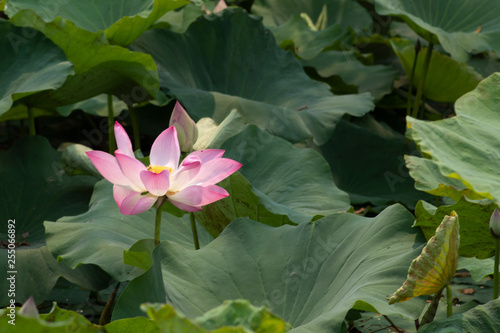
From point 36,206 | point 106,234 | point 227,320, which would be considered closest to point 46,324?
point 227,320

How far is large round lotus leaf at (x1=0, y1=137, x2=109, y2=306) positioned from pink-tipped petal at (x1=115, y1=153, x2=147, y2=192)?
2.14ft

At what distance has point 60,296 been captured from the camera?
174 cm

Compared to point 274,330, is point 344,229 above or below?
below

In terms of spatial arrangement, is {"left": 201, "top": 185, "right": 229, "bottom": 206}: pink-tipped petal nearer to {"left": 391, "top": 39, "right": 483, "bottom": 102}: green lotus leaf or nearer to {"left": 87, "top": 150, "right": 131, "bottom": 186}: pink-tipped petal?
{"left": 87, "top": 150, "right": 131, "bottom": 186}: pink-tipped petal

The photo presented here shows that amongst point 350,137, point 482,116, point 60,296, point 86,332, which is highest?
point 482,116

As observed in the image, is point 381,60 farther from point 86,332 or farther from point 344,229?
point 86,332

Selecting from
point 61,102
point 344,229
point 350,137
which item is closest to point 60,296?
point 61,102

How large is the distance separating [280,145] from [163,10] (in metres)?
0.64

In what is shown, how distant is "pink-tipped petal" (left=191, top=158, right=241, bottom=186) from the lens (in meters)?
1.04

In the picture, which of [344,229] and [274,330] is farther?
[344,229]

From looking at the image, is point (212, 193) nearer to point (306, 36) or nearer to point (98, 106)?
point (98, 106)

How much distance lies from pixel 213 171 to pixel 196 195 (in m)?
0.05

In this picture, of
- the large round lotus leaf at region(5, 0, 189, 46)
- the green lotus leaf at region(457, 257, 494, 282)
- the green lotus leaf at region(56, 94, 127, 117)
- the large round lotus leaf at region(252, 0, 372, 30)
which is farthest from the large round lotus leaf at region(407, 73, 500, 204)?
the large round lotus leaf at region(252, 0, 372, 30)

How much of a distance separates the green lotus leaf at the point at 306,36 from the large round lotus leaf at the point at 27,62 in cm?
119
